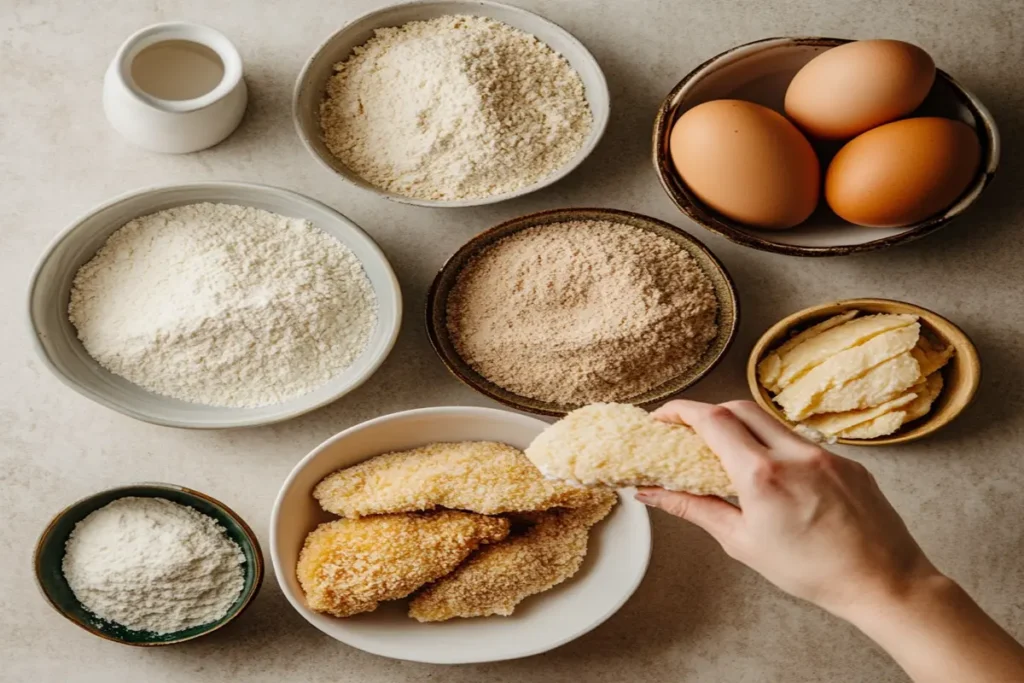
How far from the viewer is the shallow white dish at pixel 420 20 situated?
1.27 metres

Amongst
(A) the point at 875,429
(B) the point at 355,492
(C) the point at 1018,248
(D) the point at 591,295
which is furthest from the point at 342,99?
(C) the point at 1018,248

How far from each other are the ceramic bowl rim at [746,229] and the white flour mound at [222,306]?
490 millimetres

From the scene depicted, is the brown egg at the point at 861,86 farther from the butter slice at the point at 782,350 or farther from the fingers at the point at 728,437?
the fingers at the point at 728,437

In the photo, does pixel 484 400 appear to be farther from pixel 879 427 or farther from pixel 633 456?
pixel 879 427

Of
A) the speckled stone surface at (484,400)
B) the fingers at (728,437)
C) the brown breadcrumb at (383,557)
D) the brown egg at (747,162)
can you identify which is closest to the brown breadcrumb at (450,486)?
the brown breadcrumb at (383,557)

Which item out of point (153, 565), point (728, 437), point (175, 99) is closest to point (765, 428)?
point (728, 437)

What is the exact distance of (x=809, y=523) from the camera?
3.08 feet

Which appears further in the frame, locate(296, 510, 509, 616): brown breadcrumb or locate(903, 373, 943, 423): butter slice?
locate(903, 373, 943, 423): butter slice

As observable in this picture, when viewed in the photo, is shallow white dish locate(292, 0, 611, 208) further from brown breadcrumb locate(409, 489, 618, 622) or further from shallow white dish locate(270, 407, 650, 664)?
brown breadcrumb locate(409, 489, 618, 622)

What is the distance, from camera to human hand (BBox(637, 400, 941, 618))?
936 millimetres

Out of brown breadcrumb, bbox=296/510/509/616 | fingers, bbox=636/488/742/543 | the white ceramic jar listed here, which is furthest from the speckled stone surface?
fingers, bbox=636/488/742/543

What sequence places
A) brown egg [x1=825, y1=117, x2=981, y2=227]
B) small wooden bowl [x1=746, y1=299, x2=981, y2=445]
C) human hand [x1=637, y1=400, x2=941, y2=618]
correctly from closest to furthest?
1. human hand [x1=637, y1=400, x2=941, y2=618]
2. brown egg [x1=825, y1=117, x2=981, y2=227]
3. small wooden bowl [x1=746, y1=299, x2=981, y2=445]

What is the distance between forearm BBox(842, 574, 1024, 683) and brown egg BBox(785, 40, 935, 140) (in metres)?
0.65

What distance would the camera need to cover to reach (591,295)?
1.26 m
